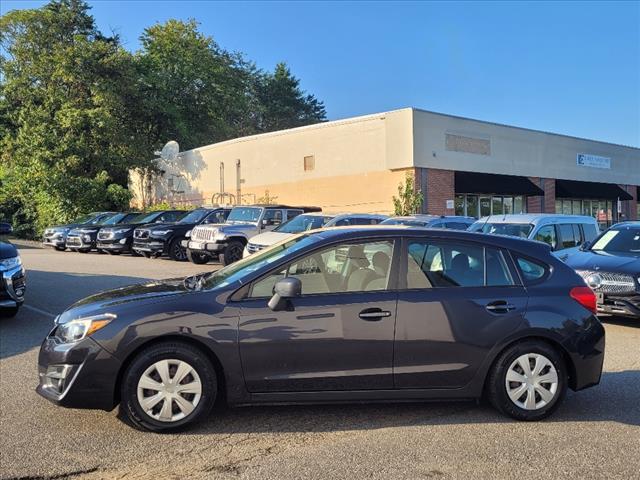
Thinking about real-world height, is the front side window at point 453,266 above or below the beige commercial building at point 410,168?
below

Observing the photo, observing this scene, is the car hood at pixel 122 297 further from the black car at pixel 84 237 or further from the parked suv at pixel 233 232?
the black car at pixel 84 237

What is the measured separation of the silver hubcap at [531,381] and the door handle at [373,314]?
1.13m

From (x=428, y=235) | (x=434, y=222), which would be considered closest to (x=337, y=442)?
(x=428, y=235)

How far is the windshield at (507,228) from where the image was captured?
11.4 meters

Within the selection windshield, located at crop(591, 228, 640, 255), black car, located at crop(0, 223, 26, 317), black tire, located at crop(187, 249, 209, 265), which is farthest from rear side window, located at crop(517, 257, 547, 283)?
black tire, located at crop(187, 249, 209, 265)

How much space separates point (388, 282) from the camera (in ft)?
15.5

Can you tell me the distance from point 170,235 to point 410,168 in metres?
10.7

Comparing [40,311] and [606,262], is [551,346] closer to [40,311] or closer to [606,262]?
Answer: [606,262]

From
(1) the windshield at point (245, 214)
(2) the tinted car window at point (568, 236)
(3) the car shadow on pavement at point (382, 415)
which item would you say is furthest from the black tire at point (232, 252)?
(3) the car shadow on pavement at point (382, 415)

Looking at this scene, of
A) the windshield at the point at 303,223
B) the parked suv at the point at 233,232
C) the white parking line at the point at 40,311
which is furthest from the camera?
the parked suv at the point at 233,232

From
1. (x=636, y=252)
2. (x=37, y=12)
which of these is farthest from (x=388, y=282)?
(x=37, y=12)

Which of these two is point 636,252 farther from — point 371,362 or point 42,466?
point 42,466

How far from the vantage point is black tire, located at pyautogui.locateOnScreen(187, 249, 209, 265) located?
1766 centimetres

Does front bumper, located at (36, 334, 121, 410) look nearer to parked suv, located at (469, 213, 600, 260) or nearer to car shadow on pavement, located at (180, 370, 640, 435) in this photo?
car shadow on pavement, located at (180, 370, 640, 435)
